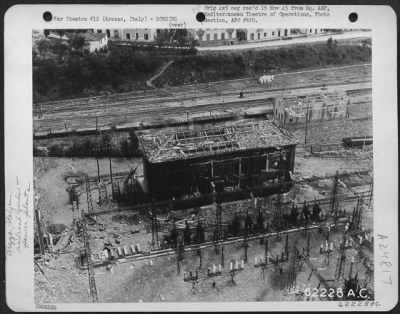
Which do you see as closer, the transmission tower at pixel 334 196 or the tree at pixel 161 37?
the tree at pixel 161 37

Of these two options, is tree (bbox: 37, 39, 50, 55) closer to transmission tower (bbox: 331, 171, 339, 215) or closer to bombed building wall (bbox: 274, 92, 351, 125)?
bombed building wall (bbox: 274, 92, 351, 125)

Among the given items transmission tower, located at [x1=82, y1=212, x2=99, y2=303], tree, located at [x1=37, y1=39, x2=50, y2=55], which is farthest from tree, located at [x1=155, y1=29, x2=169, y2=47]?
transmission tower, located at [x1=82, y1=212, x2=99, y2=303]

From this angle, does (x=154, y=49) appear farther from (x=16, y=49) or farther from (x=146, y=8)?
(x=16, y=49)

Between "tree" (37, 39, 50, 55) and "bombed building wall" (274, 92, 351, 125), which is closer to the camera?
"tree" (37, 39, 50, 55)

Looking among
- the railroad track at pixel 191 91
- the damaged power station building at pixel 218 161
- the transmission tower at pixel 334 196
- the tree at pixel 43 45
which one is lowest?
the transmission tower at pixel 334 196

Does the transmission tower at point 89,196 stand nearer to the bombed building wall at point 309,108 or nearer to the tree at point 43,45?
the tree at point 43,45

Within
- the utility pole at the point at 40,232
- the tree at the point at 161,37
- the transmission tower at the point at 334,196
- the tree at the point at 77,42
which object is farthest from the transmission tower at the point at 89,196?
the transmission tower at the point at 334,196
